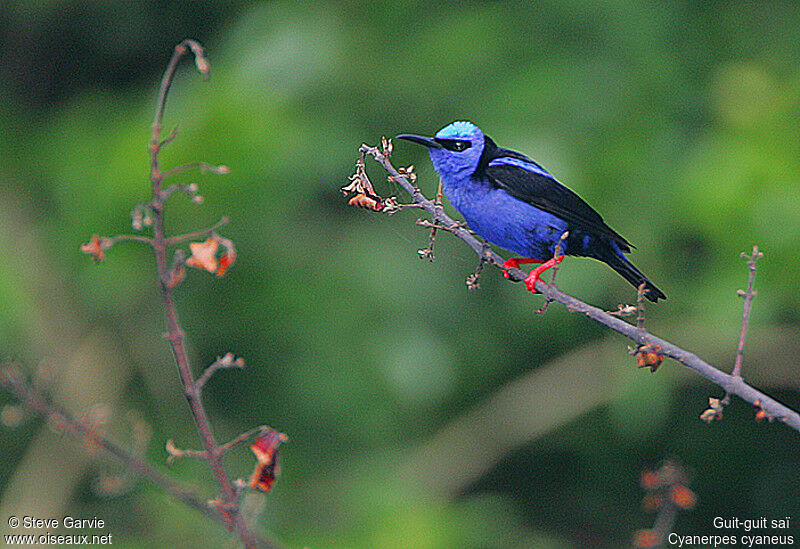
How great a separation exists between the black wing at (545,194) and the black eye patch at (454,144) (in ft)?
0.27

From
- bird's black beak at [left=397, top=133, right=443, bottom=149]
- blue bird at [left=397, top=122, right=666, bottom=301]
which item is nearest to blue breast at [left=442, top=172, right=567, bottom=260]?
blue bird at [left=397, top=122, right=666, bottom=301]

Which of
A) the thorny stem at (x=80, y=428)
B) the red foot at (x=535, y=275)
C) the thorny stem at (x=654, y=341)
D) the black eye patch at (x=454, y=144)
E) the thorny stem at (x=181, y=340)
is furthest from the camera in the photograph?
the black eye patch at (x=454, y=144)

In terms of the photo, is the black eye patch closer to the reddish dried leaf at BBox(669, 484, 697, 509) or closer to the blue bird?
the blue bird

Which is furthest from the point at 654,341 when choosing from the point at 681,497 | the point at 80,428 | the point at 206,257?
the point at 80,428

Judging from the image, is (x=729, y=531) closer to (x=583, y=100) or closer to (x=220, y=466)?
(x=583, y=100)

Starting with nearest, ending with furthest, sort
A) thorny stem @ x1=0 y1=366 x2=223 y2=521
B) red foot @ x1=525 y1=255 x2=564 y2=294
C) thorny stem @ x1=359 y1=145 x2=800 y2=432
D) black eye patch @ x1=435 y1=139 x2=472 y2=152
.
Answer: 1. thorny stem @ x1=359 y1=145 x2=800 y2=432
2. thorny stem @ x1=0 y1=366 x2=223 y2=521
3. red foot @ x1=525 y1=255 x2=564 y2=294
4. black eye patch @ x1=435 y1=139 x2=472 y2=152

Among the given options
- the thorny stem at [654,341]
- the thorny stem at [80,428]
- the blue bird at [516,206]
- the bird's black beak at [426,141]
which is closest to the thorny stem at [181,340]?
the thorny stem at [80,428]

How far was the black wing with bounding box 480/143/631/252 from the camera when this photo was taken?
1.54 m


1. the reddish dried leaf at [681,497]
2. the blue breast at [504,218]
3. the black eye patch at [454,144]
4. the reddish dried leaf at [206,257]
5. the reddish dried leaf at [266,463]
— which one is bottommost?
the reddish dried leaf at [266,463]

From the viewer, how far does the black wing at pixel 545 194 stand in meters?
1.54

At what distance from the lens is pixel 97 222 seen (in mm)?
3859

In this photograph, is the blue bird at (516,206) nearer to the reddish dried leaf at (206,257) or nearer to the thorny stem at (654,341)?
the thorny stem at (654,341)

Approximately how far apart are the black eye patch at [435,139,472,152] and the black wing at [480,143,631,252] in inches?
3.2

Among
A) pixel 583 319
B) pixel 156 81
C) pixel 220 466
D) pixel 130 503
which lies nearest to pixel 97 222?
pixel 156 81
